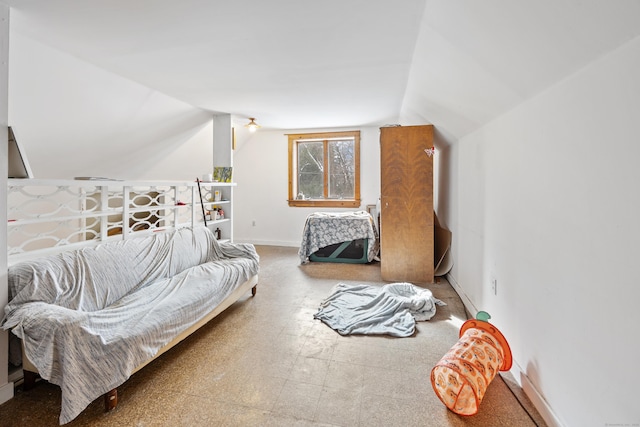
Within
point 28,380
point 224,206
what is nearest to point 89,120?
point 224,206

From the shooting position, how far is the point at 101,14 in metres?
1.76

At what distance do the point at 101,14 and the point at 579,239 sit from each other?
2.75m

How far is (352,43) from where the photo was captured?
215 cm

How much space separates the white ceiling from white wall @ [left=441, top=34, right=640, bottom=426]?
0.47 feet

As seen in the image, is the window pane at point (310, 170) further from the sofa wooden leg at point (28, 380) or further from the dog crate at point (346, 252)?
the sofa wooden leg at point (28, 380)

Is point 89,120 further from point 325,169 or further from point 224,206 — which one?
point 325,169

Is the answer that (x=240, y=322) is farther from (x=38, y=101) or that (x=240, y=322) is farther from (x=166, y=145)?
(x=166, y=145)

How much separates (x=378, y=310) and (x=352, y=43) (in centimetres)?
218

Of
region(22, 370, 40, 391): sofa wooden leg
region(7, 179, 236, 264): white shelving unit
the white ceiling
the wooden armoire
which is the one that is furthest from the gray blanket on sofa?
the wooden armoire

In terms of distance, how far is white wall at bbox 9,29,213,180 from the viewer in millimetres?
2162

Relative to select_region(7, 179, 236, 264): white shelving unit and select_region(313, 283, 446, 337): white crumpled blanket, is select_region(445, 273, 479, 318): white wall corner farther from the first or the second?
select_region(7, 179, 236, 264): white shelving unit

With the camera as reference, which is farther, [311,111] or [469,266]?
[311,111]

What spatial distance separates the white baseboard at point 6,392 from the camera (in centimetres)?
157

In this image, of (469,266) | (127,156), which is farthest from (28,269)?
(469,266)
